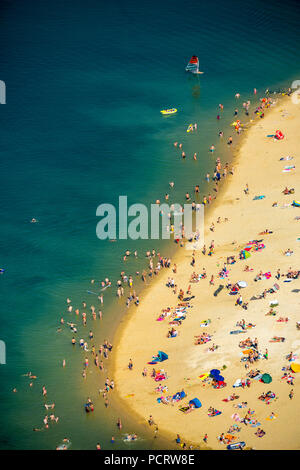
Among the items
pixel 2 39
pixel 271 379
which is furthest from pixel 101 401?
pixel 2 39

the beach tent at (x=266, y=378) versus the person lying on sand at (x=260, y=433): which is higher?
the beach tent at (x=266, y=378)

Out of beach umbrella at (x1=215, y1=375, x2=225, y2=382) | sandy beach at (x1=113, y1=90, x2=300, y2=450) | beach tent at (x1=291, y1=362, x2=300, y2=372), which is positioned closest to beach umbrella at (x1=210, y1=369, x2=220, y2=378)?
beach umbrella at (x1=215, y1=375, x2=225, y2=382)

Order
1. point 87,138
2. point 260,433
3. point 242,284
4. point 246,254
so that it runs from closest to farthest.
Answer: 1. point 260,433
2. point 242,284
3. point 246,254
4. point 87,138

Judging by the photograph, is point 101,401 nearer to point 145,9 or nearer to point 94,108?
point 94,108

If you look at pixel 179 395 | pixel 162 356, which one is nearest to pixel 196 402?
pixel 179 395

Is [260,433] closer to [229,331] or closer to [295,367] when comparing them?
[295,367]

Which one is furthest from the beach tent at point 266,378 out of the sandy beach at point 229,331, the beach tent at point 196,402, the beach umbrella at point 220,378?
the beach tent at point 196,402

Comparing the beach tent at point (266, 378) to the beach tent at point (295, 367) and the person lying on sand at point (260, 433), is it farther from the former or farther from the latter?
the person lying on sand at point (260, 433)
